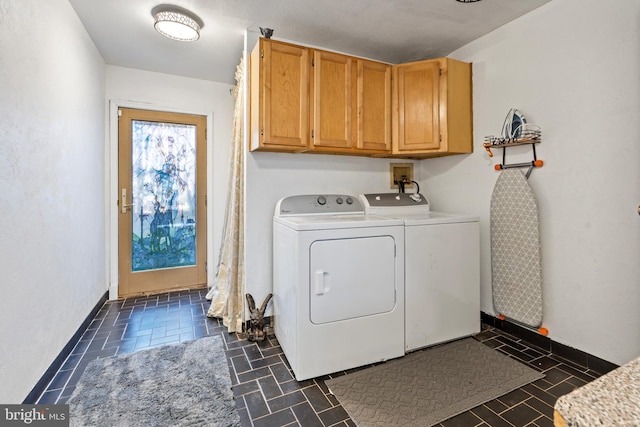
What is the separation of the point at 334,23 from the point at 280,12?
0.44 metres

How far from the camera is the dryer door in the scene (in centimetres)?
189

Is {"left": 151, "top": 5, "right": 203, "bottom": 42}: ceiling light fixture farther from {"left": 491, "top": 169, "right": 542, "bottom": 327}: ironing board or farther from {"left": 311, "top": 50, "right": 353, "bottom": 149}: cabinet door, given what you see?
{"left": 491, "top": 169, "right": 542, "bottom": 327}: ironing board

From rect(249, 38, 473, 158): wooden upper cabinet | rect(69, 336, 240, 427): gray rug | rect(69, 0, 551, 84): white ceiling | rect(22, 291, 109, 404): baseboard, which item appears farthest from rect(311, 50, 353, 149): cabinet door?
rect(22, 291, 109, 404): baseboard

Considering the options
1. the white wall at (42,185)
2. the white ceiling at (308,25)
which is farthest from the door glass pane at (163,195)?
the white ceiling at (308,25)

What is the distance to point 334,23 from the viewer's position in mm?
2332

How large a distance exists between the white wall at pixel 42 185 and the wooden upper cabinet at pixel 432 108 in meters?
→ 2.51

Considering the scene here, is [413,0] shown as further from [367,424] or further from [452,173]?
[367,424]

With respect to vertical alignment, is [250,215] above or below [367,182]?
below

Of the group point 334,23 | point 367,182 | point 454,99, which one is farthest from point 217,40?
point 454,99

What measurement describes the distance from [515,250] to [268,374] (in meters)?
2.08

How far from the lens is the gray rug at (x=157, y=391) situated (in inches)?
59.4

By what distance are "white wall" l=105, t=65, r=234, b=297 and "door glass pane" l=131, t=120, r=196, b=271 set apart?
19cm
